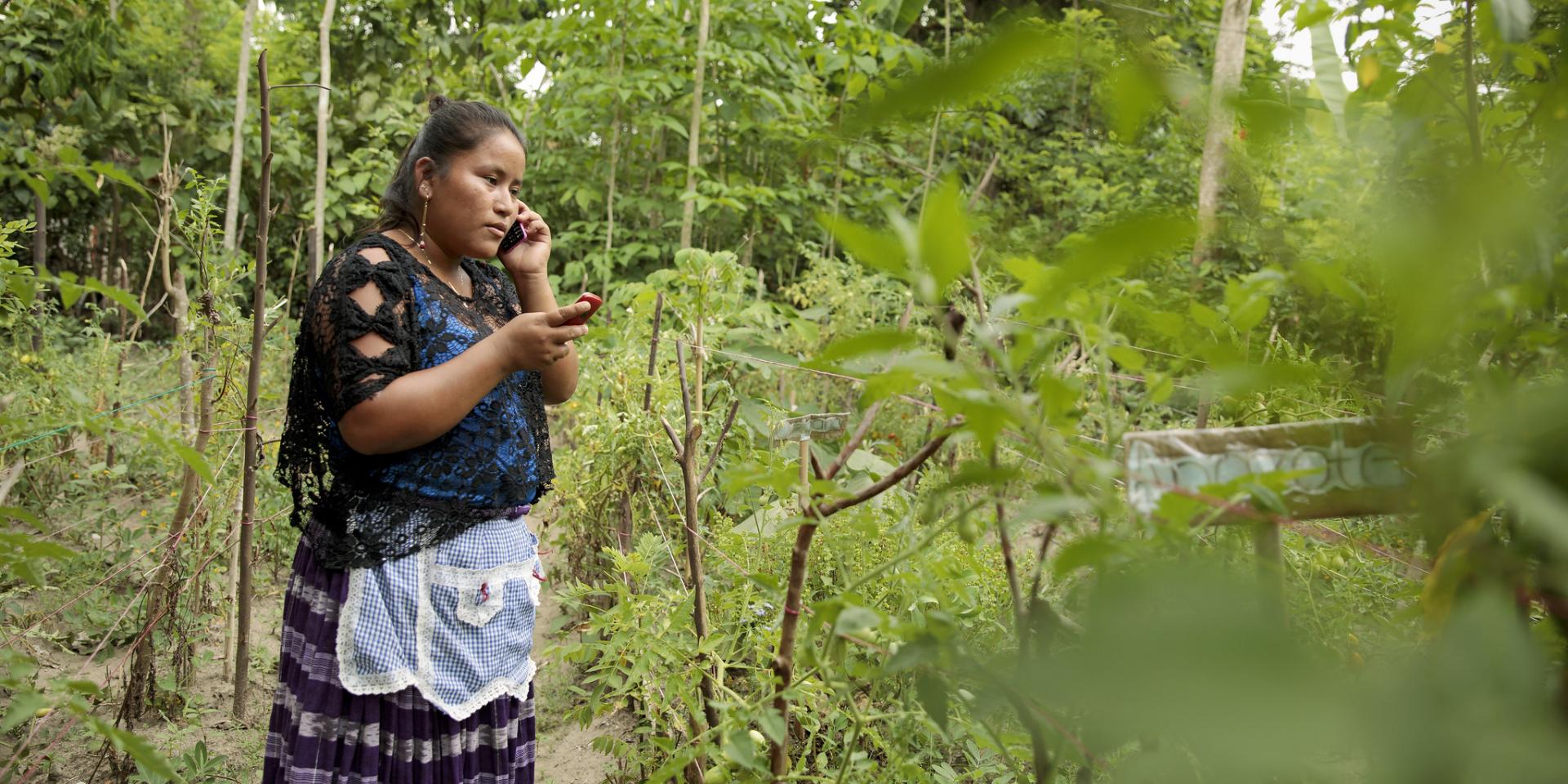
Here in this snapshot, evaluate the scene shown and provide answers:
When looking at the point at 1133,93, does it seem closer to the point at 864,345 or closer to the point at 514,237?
the point at 864,345

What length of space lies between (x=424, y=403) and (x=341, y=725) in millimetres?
565

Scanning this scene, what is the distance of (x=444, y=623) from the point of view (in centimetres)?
154

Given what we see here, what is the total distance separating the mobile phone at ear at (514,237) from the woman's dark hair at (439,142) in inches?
6.0

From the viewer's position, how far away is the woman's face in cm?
164

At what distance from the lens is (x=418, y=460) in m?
1.50

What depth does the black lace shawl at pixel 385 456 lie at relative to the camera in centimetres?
144

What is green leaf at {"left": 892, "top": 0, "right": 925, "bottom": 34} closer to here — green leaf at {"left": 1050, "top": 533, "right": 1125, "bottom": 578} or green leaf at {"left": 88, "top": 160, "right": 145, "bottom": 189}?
green leaf at {"left": 1050, "top": 533, "right": 1125, "bottom": 578}

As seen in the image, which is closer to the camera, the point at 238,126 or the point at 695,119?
the point at 238,126

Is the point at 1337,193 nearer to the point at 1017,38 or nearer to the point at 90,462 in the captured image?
the point at 1017,38

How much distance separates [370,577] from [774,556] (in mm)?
1006

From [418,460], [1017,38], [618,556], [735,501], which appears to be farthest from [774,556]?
[1017,38]

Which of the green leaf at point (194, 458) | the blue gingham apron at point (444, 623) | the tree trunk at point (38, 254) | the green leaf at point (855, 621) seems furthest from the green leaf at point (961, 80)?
the tree trunk at point (38, 254)

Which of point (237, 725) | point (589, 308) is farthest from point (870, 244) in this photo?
point (237, 725)

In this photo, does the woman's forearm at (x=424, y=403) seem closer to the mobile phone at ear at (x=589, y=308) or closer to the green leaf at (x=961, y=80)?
the mobile phone at ear at (x=589, y=308)
